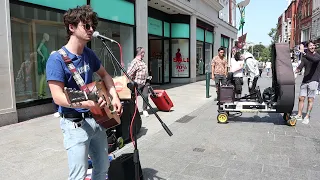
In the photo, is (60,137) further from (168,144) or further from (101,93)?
(101,93)

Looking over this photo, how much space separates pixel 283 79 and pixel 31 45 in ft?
20.3

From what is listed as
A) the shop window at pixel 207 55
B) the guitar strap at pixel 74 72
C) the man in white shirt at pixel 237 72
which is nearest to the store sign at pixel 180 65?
the shop window at pixel 207 55

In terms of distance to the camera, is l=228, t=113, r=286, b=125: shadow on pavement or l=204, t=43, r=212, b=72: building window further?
l=204, t=43, r=212, b=72: building window

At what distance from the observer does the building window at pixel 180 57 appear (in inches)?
698

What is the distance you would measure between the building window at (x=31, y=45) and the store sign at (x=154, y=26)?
6.77m

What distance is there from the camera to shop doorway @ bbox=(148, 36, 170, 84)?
16.5 meters

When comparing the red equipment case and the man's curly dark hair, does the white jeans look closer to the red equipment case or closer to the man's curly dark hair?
the man's curly dark hair

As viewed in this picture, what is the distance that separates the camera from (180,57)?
1777 centimetres

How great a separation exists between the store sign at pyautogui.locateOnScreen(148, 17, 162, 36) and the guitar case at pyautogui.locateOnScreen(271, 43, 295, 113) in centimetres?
886

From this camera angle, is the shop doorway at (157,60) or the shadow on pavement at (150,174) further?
the shop doorway at (157,60)

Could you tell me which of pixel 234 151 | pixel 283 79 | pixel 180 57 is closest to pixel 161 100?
pixel 283 79

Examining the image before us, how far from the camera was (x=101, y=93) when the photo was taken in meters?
2.29

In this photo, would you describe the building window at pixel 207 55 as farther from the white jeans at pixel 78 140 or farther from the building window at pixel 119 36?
the white jeans at pixel 78 140

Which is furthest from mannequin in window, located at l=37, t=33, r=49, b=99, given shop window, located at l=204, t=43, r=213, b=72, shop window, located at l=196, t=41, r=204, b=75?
shop window, located at l=204, t=43, r=213, b=72
